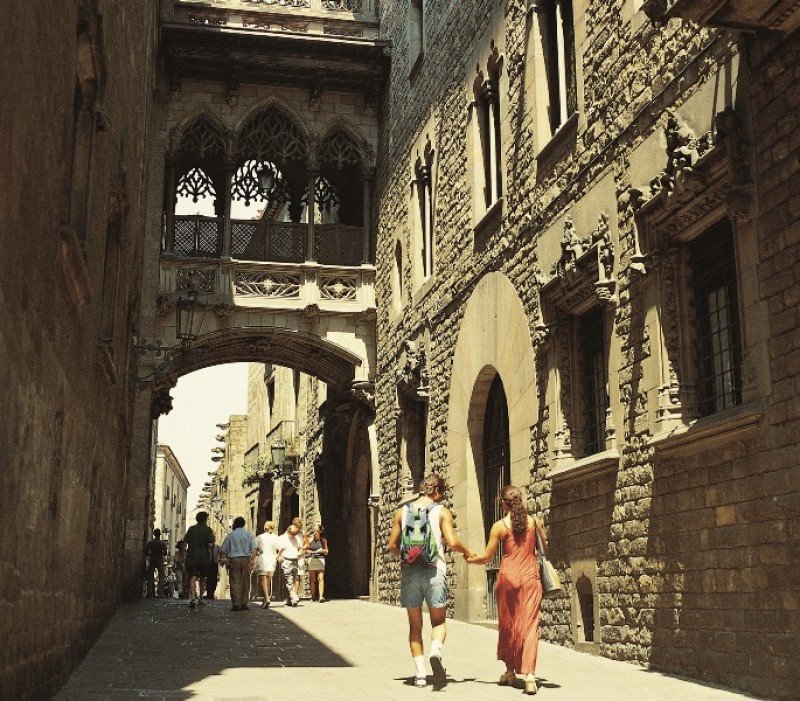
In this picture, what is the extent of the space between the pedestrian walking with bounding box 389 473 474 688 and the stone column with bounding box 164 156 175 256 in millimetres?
13623

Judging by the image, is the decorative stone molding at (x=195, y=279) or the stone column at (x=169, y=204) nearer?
the decorative stone molding at (x=195, y=279)

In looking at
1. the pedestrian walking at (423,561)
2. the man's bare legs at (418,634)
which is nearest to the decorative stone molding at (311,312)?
the pedestrian walking at (423,561)

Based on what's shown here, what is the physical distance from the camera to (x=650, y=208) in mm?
9266

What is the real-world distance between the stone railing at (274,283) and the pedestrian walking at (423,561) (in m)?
12.9

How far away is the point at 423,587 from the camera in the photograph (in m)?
7.80

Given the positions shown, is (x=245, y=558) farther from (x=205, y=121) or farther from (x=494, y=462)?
(x=205, y=121)

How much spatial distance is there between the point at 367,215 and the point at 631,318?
12.5 metres

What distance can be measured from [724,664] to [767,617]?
27.1 inches

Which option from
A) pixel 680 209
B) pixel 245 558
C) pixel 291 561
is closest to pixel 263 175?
pixel 291 561

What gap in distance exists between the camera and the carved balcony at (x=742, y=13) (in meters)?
7.19

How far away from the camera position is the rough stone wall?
4629 mm

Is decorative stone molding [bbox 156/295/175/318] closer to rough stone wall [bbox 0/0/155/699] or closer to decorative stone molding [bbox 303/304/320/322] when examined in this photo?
decorative stone molding [bbox 303/304/320/322]

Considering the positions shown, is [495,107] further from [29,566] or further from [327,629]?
[29,566]

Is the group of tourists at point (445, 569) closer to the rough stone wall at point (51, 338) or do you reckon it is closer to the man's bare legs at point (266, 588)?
the rough stone wall at point (51, 338)
